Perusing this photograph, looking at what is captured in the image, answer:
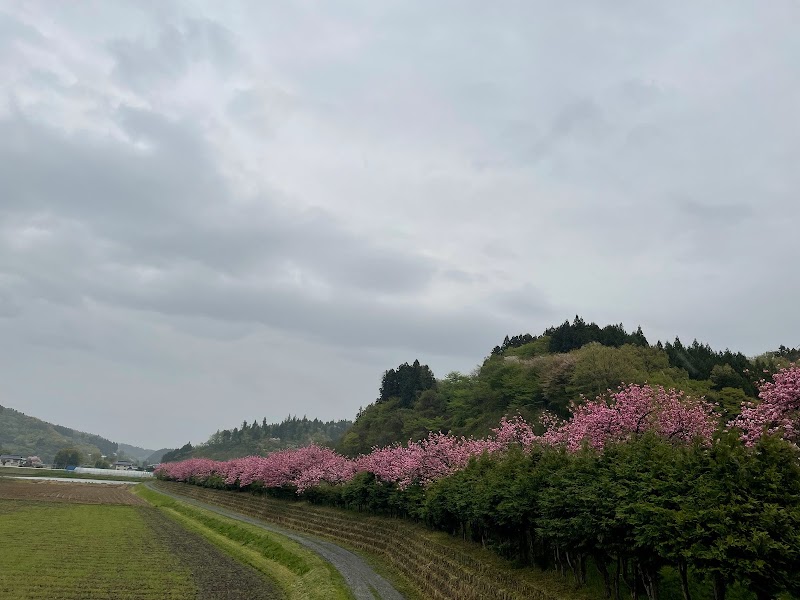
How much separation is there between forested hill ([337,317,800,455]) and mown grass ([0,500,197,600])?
49.0 m

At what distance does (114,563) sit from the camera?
39.2m

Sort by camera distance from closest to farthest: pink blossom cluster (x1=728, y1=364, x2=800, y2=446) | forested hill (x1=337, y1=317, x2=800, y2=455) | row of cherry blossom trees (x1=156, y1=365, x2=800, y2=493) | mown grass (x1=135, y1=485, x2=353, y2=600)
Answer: pink blossom cluster (x1=728, y1=364, x2=800, y2=446) < row of cherry blossom trees (x1=156, y1=365, x2=800, y2=493) < mown grass (x1=135, y1=485, x2=353, y2=600) < forested hill (x1=337, y1=317, x2=800, y2=455)

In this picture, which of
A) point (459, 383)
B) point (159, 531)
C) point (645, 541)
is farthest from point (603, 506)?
point (459, 383)

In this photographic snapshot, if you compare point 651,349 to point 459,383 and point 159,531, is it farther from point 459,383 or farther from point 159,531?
point 159,531

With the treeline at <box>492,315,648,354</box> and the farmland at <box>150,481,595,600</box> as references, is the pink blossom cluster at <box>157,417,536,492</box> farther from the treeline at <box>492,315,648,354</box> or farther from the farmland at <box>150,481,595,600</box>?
→ the treeline at <box>492,315,648,354</box>

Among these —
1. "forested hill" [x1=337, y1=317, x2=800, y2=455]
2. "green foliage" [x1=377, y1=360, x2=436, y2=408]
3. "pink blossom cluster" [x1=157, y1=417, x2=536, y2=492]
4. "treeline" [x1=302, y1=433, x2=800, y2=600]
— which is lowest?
"treeline" [x1=302, y1=433, x2=800, y2=600]

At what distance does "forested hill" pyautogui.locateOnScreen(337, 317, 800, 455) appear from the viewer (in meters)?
81.5

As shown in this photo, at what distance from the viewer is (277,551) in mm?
45062

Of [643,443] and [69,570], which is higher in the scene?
[643,443]

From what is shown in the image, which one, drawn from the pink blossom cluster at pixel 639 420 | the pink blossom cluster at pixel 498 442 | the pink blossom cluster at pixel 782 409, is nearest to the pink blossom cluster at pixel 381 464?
the pink blossom cluster at pixel 498 442

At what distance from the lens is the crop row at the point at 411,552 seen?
2620cm

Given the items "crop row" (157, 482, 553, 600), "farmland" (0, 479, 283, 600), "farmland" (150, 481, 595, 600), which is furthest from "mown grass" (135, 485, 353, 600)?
"crop row" (157, 482, 553, 600)

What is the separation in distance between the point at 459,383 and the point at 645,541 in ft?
424

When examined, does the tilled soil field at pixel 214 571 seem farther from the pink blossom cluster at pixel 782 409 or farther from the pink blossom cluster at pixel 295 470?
the pink blossom cluster at pixel 782 409
